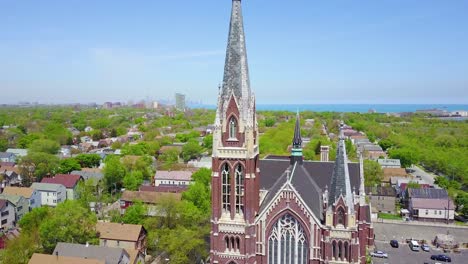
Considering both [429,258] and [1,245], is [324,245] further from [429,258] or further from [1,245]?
[1,245]

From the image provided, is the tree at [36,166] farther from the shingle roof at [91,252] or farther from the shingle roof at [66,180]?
the shingle roof at [91,252]

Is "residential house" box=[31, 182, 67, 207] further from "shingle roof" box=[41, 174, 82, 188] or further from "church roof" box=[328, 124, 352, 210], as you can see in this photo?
"church roof" box=[328, 124, 352, 210]

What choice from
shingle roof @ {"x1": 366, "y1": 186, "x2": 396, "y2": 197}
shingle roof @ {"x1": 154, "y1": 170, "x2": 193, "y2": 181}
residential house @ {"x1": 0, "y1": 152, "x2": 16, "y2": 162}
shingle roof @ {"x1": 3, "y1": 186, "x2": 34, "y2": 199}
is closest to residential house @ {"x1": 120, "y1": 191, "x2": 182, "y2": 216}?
shingle roof @ {"x1": 154, "y1": 170, "x2": 193, "y2": 181}

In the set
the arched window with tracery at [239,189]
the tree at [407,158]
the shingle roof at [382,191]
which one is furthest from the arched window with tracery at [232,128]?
the tree at [407,158]

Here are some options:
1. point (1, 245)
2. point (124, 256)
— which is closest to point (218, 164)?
point (124, 256)

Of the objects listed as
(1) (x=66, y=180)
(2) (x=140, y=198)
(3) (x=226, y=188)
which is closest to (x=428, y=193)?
(2) (x=140, y=198)

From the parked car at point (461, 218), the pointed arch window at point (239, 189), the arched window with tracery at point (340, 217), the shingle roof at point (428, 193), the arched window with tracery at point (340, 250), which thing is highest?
the pointed arch window at point (239, 189)

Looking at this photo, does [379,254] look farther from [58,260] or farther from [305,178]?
[58,260]
